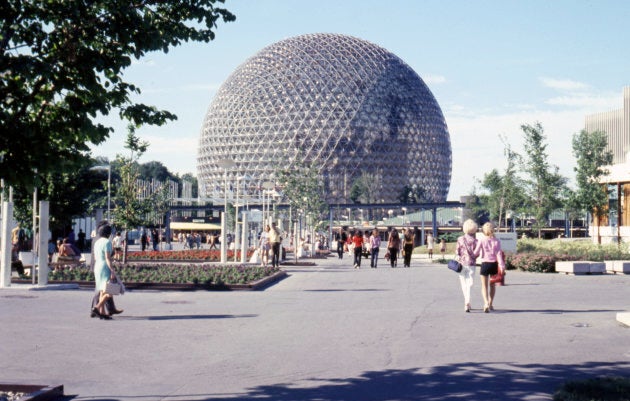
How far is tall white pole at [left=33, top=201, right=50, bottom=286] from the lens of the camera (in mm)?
18297

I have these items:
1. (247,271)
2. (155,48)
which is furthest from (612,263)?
(155,48)

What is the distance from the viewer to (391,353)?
9570 millimetres

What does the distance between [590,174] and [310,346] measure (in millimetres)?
41211

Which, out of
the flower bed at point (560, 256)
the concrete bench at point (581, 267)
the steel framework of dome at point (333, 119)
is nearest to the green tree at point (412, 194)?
the steel framework of dome at point (333, 119)

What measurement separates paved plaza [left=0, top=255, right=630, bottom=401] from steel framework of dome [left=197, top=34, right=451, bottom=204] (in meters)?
82.0

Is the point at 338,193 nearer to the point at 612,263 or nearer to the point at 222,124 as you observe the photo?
the point at 222,124

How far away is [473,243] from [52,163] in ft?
33.7

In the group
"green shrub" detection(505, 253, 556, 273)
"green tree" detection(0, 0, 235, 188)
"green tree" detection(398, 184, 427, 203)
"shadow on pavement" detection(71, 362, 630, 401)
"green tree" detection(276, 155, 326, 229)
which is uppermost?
"green tree" detection(398, 184, 427, 203)

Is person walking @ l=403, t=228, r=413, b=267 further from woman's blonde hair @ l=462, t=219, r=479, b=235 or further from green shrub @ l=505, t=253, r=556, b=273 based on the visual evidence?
woman's blonde hair @ l=462, t=219, r=479, b=235

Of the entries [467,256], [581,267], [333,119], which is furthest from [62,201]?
[333,119]

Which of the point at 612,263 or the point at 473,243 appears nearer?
the point at 473,243

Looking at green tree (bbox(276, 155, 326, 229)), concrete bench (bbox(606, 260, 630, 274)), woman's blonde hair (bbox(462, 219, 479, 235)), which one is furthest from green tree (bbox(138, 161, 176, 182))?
woman's blonde hair (bbox(462, 219, 479, 235))

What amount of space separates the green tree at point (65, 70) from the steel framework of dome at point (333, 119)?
3542 inches

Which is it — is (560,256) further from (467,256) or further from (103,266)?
(103,266)
